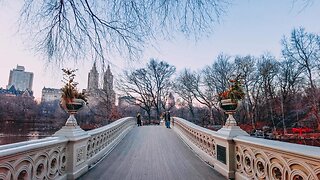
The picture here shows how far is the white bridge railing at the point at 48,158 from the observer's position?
2.13 metres

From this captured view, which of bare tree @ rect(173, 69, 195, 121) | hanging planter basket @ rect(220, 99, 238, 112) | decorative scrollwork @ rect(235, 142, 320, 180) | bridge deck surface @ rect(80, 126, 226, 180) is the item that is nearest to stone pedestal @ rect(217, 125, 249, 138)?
decorative scrollwork @ rect(235, 142, 320, 180)

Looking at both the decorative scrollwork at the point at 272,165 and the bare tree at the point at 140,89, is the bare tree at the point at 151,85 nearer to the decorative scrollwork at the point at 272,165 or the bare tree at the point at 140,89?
the bare tree at the point at 140,89

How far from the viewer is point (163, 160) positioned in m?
5.57

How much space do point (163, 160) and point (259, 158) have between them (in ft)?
10.1

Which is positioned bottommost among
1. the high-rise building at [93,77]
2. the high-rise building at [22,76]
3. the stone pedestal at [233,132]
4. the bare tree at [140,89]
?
the stone pedestal at [233,132]

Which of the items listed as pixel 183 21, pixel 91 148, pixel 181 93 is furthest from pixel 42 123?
pixel 183 21

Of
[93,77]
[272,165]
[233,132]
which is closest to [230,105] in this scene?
[233,132]

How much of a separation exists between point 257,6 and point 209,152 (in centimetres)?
407

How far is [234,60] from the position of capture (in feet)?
95.8

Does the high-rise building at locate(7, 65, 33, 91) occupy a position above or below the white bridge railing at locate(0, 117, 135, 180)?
above

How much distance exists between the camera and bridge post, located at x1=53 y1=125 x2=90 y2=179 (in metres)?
3.76

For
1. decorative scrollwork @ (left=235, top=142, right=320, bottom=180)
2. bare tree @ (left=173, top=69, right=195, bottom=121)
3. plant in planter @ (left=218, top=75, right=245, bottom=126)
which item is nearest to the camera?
decorative scrollwork @ (left=235, top=142, right=320, bottom=180)

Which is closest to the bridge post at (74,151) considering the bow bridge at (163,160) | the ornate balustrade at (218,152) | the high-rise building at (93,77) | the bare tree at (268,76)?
the bow bridge at (163,160)

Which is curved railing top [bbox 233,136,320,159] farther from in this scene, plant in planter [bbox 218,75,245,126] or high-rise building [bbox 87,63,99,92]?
high-rise building [bbox 87,63,99,92]
